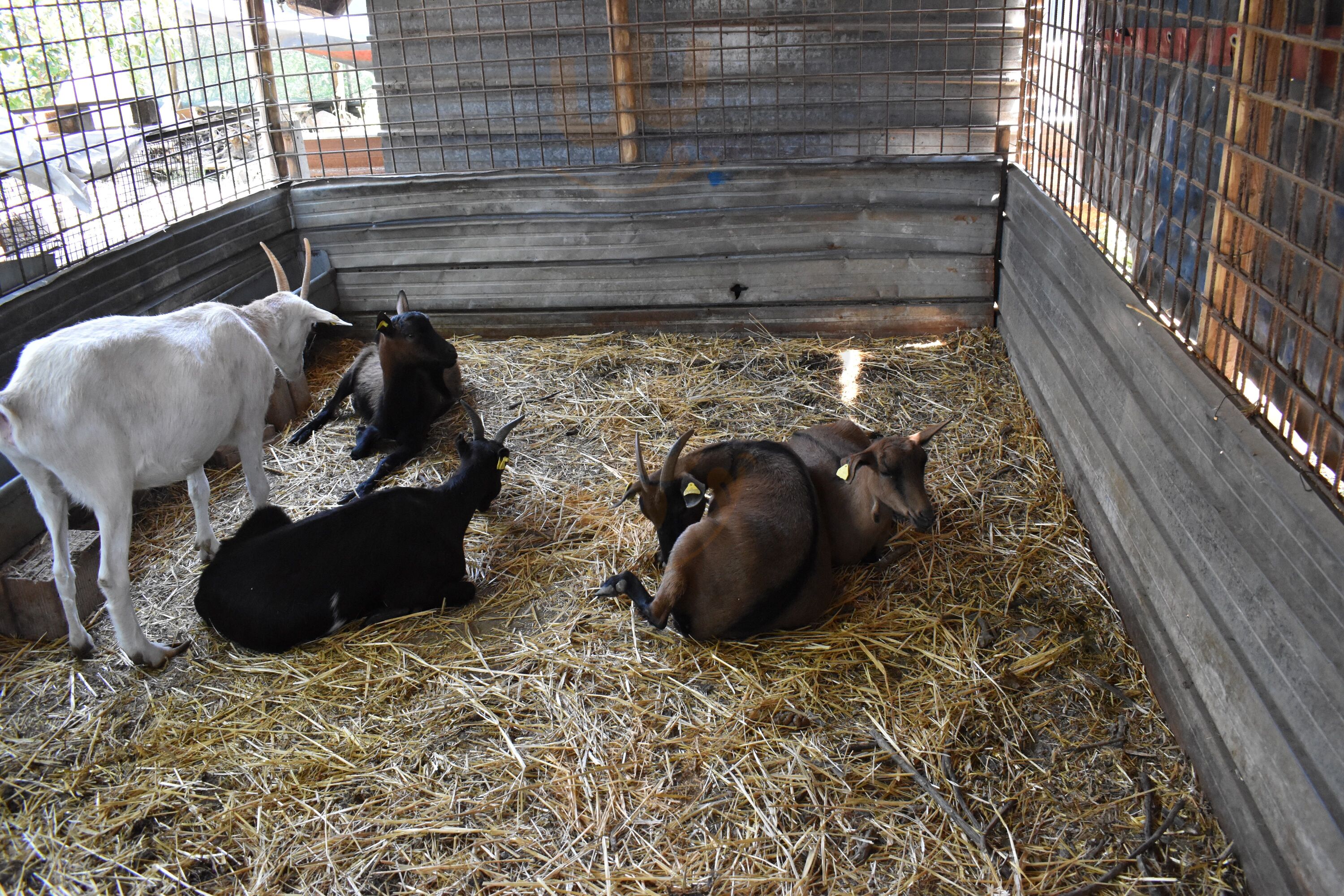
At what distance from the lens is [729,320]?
7.45 m

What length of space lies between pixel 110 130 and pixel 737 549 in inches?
262

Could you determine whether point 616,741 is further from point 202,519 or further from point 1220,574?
point 202,519

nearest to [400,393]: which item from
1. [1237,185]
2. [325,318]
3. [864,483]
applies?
[325,318]

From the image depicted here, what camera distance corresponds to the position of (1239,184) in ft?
10.6

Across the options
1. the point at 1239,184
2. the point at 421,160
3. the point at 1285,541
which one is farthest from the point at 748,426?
the point at 421,160

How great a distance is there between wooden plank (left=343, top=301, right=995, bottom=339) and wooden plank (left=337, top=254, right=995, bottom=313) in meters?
0.06

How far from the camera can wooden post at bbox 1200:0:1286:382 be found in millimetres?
2992

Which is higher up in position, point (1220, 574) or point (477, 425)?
point (1220, 574)

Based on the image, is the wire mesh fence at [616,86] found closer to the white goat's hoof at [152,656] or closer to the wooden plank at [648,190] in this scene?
the wooden plank at [648,190]

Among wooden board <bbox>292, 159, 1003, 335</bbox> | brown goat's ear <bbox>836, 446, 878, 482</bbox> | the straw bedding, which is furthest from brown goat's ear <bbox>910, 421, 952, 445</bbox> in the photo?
wooden board <bbox>292, 159, 1003, 335</bbox>

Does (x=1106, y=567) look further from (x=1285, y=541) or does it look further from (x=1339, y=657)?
(x=1339, y=657)

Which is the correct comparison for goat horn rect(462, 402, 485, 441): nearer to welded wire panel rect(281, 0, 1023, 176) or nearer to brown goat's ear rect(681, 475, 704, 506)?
brown goat's ear rect(681, 475, 704, 506)

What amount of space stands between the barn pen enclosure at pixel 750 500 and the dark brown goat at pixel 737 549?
2cm

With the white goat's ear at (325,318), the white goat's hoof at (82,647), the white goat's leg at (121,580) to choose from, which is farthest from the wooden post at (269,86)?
the white goat's hoof at (82,647)
